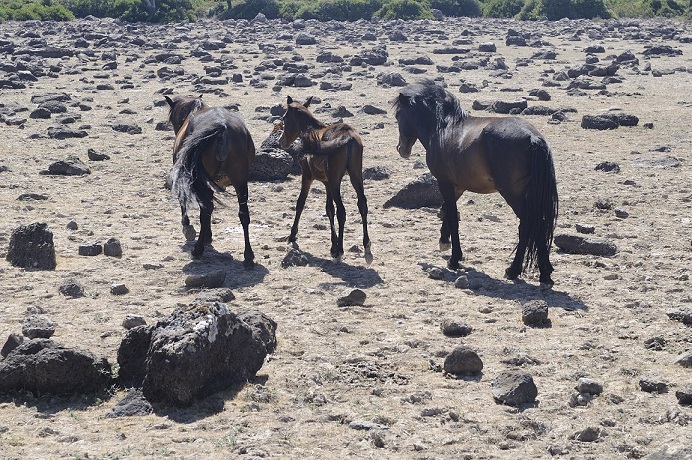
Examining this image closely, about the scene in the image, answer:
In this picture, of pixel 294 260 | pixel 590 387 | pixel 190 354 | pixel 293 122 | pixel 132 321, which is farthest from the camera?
pixel 293 122

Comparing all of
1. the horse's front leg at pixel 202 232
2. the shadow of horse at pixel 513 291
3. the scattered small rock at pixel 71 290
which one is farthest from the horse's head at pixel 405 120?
the scattered small rock at pixel 71 290

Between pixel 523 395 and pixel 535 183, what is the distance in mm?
3313

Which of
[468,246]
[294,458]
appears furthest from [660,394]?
[468,246]

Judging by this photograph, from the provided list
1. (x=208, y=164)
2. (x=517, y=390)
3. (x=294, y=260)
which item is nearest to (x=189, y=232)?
(x=208, y=164)

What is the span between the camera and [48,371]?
22.4 feet

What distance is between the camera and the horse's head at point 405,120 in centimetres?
1176

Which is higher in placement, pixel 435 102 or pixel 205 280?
pixel 435 102

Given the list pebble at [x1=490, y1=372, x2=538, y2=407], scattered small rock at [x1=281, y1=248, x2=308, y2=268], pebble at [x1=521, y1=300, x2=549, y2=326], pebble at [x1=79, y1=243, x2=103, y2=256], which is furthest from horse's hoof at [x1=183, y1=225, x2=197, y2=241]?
pebble at [x1=490, y1=372, x2=538, y2=407]

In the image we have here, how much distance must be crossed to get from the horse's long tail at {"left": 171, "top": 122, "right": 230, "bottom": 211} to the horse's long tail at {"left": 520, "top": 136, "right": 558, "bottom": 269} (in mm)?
3125

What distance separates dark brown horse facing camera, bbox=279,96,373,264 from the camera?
10961mm

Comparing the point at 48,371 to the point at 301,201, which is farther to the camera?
the point at 301,201

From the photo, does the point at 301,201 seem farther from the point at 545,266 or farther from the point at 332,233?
the point at 545,266

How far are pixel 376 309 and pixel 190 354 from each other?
9.36 feet

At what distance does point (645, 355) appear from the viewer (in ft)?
25.9
